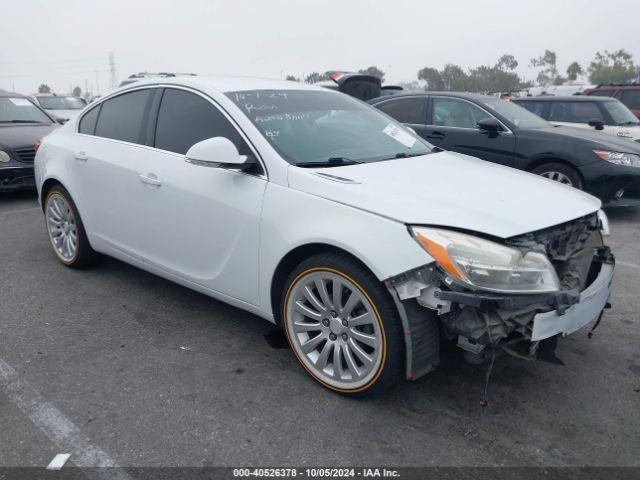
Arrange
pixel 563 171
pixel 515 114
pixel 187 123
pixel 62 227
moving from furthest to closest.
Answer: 1. pixel 515 114
2. pixel 563 171
3. pixel 62 227
4. pixel 187 123

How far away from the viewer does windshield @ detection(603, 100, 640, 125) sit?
9578 mm

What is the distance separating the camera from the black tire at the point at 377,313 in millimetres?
2680

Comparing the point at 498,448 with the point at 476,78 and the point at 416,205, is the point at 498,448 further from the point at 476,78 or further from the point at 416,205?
the point at 476,78

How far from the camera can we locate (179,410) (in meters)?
2.86

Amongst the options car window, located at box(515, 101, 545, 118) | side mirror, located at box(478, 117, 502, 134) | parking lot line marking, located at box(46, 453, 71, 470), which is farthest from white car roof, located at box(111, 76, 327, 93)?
car window, located at box(515, 101, 545, 118)

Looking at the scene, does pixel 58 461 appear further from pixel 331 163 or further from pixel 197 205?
→ pixel 331 163

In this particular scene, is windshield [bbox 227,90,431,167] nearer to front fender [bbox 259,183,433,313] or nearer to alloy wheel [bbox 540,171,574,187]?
front fender [bbox 259,183,433,313]

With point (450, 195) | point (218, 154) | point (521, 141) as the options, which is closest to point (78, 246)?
point (218, 154)

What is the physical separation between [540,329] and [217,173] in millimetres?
1977

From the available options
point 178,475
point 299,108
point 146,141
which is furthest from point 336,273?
point 146,141

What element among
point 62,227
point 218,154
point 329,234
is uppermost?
point 218,154

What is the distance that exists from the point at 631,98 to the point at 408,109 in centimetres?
732

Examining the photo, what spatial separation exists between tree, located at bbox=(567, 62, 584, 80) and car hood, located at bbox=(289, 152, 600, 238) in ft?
273

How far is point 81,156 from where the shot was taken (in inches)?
177
